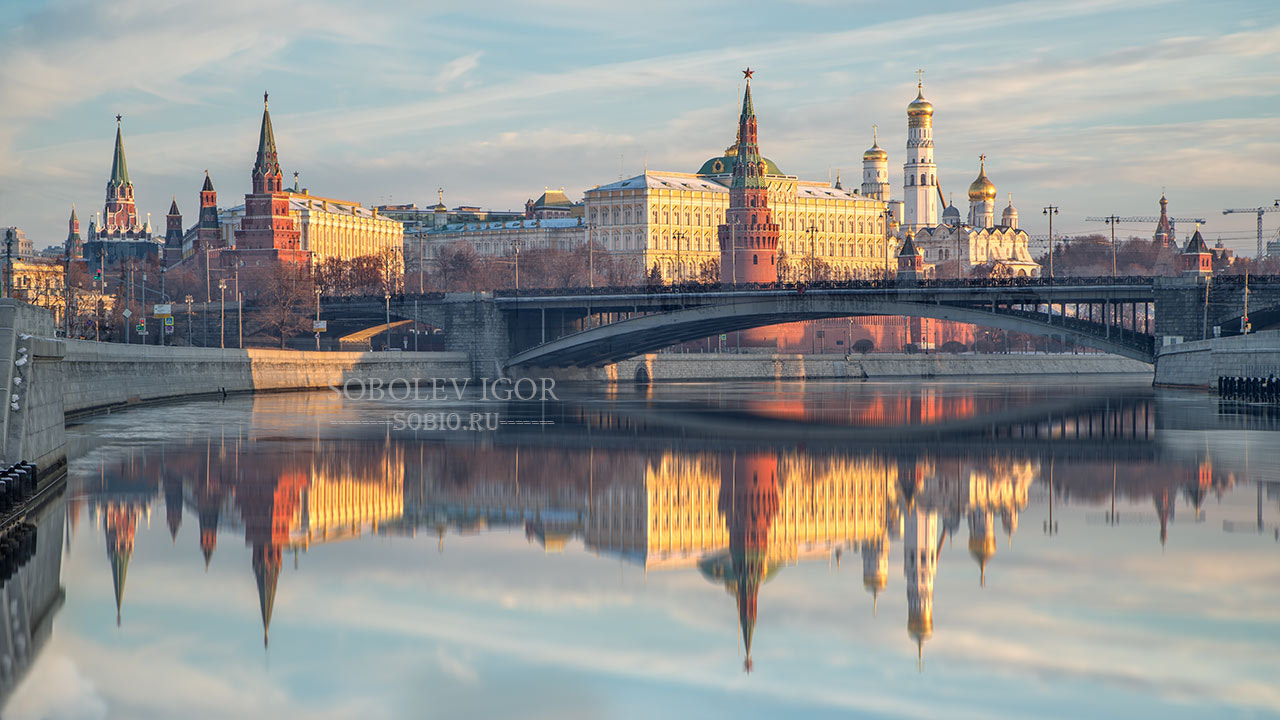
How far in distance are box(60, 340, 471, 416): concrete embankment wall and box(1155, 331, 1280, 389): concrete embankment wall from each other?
125 ft

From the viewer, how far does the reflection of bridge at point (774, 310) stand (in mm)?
69250

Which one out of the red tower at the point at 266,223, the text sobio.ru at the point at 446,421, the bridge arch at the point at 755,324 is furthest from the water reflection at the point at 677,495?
the red tower at the point at 266,223

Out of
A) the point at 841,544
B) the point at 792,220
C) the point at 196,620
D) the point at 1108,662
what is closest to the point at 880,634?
the point at 1108,662

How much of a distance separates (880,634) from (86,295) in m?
125

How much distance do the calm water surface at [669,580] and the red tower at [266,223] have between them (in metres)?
122

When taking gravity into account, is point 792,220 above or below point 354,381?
above

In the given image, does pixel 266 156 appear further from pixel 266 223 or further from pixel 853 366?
pixel 853 366

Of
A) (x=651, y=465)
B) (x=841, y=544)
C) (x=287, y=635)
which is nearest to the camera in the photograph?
(x=287, y=635)

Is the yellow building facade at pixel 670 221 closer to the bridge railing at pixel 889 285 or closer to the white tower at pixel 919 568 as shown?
the bridge railing at pixel 889 285

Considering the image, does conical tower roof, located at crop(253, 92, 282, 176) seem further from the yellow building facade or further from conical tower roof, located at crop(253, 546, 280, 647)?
conical tower roof, located at crop(253, 546, 280, 647)

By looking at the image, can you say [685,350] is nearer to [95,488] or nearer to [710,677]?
[95,488]

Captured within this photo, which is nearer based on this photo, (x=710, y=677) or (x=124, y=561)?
(x=710, y=677)

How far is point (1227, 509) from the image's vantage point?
2366 centimetres

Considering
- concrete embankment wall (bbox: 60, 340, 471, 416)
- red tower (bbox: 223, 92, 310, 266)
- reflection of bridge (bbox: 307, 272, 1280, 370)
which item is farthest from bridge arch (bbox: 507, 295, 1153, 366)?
Answer: red tower (bbox: 223, 92, 310, 266)
